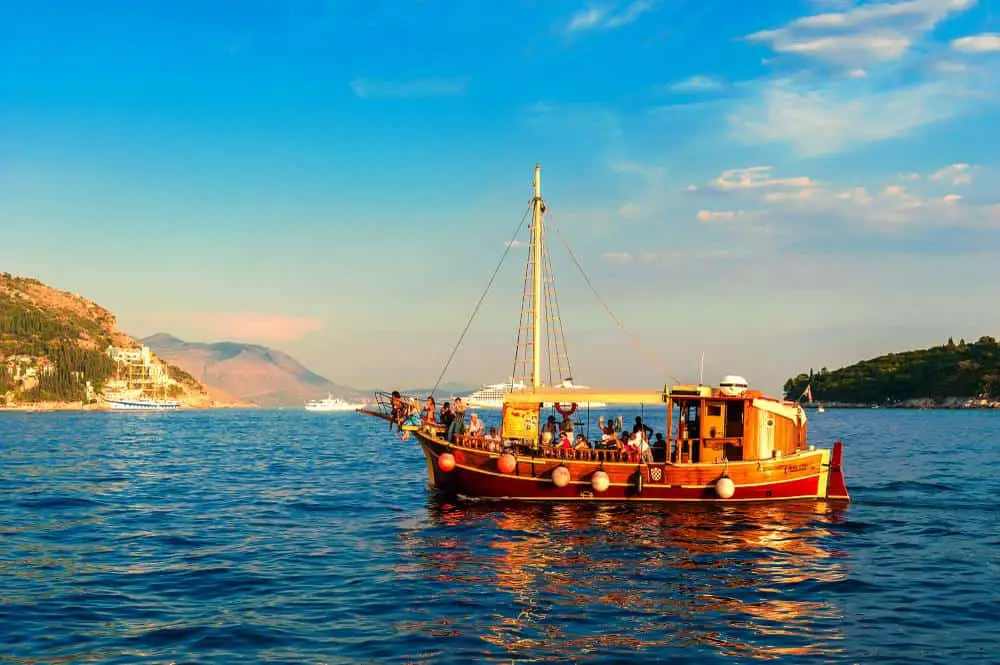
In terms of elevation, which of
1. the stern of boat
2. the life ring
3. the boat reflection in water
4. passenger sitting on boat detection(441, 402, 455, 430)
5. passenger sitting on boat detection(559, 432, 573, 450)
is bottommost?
the boat reflection in water

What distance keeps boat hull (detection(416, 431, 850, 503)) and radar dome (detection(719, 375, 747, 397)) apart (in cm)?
262

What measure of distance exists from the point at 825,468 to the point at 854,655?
737 inches

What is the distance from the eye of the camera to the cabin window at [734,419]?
30711mm

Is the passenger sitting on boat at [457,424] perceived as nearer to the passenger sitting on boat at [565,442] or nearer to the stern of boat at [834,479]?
the passenger sitting on boat at [565,442]

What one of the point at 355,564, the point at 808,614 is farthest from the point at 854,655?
the point at 355,564

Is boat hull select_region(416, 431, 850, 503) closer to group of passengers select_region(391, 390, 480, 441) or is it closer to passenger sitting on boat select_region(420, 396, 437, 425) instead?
group of passengers select_region(391, 390, 480, 441)

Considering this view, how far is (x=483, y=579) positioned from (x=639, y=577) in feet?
12.0

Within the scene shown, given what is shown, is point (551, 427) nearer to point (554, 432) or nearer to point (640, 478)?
point (554, 432)

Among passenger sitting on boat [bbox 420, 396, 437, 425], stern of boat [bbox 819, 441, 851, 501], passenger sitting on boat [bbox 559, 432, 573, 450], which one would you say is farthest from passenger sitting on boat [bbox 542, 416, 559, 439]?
stern of boat [bbox 819, 441, 851, 501]

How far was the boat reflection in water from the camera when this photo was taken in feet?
48.0

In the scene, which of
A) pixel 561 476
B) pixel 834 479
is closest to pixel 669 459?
pixel 561 476

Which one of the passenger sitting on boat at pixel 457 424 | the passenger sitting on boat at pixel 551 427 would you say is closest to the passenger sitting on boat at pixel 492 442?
the passenger sitting on boat at pixel 457 424

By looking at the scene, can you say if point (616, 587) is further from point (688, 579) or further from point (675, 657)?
point (675, 657)

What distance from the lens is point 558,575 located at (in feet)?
64.2
